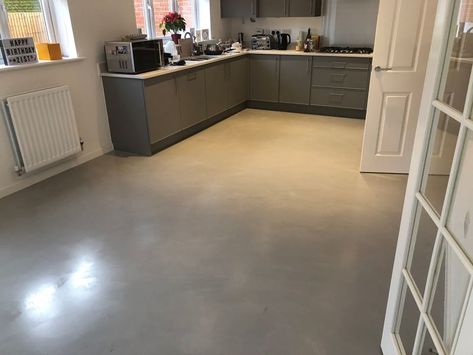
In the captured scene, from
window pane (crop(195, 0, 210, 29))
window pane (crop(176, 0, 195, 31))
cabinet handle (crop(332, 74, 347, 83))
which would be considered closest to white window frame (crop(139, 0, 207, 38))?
window pane (crop(176, 0, 195, 31))

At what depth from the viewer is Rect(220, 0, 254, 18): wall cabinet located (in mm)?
5709

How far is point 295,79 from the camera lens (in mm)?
5586

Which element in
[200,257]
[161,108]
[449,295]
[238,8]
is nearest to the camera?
[449,295]

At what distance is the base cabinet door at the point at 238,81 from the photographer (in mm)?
5527

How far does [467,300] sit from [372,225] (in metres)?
1.80

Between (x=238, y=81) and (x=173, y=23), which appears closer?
(x=173, y=23)

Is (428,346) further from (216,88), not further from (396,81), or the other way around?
(216,88)

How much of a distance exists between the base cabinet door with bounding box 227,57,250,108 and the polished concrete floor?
6.00 feet

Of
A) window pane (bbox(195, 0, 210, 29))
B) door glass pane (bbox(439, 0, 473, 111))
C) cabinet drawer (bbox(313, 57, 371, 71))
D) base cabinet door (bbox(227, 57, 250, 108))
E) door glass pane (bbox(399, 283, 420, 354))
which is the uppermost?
window pane (bbox(195, 0, 210, 29))

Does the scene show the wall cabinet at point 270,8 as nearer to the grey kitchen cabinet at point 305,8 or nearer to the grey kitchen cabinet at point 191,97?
the grey kitchen cabinet at point 305,8

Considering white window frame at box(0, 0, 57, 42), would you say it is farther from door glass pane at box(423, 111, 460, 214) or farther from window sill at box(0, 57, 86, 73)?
door glass pane at box(423, 111, 460, 214)

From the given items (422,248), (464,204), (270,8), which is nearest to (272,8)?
(270,8)

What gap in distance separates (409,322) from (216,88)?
423cm

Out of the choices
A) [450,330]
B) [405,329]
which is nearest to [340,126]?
[405,329]
